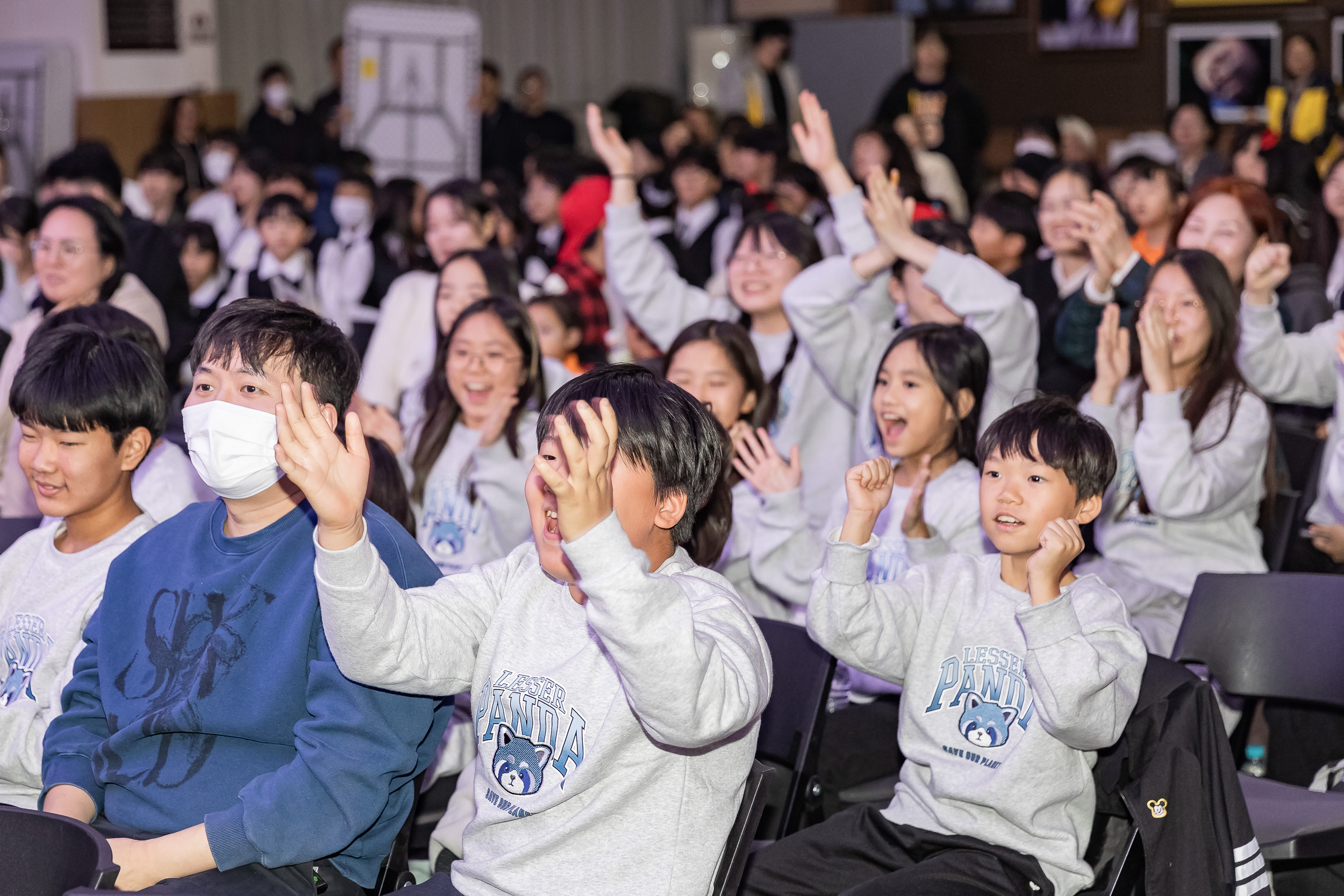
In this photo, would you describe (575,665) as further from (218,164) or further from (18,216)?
(218,164)

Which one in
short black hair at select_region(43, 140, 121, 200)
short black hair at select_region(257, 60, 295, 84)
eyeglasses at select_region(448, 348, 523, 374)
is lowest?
eyeglasses at select_region(448, 348, 523, 374)

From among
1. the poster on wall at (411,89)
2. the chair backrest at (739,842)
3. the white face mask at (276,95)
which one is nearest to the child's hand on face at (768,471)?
the chair backrest at (739,842)

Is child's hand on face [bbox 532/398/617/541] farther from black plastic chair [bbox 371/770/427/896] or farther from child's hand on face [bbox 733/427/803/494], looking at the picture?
child's hand on face [bbox 733/427/803/494]

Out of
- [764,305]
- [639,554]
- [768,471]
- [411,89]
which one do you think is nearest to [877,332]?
[764,305]

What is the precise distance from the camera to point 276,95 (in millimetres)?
9625

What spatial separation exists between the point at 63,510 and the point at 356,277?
3.75 metres

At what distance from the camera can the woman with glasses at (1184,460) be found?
2.89 m

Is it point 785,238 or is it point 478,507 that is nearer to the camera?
point 478,507

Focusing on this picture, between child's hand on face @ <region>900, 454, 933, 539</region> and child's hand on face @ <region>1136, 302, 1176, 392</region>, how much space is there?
529 mm

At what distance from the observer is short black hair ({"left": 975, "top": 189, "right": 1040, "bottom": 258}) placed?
485cm

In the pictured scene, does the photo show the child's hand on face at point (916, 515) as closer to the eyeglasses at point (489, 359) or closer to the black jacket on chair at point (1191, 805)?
the black jacket on chair at point (1191, 805)

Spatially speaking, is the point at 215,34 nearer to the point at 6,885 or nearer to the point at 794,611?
the point at 794,611

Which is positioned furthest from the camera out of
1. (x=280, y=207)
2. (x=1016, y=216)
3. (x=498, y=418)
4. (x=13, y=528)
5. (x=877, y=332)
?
(x=280, y=207)

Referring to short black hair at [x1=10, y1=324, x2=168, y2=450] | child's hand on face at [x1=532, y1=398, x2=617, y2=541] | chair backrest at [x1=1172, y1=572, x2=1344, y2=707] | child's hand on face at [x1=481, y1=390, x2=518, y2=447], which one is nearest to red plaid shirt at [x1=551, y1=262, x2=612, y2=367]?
child's hand on face at [x1=481, y1=390, x2=518, y2=447]
